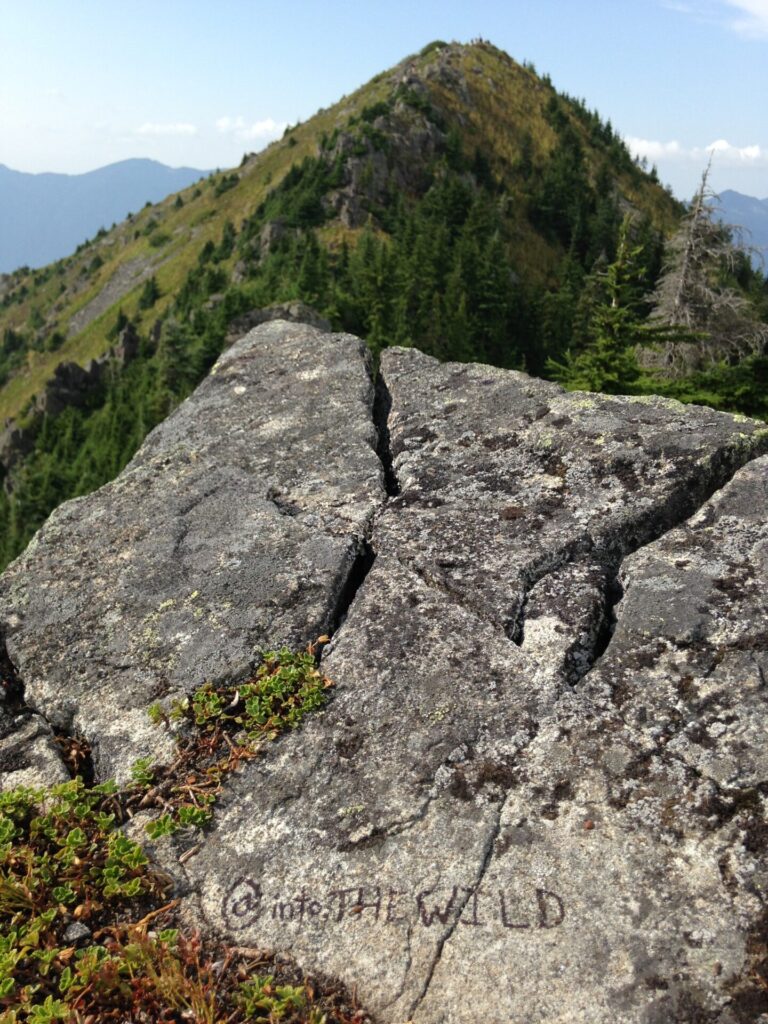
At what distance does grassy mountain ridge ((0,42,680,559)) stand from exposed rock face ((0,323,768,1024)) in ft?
172

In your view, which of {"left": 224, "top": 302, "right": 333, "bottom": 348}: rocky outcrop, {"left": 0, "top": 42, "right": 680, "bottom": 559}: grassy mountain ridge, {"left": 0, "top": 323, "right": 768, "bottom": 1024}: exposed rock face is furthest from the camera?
{"left": 0, "top": 42, "right": 680, "bottom": 559}: grassy mountain ridge

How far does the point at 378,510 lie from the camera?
7770 millimetres

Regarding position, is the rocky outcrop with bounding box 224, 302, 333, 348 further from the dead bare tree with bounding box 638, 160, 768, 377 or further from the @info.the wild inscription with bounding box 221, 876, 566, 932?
the @info.the wild inscription with bounding box 221, 876, 566, 932

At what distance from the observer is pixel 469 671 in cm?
583

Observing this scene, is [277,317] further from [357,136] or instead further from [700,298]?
[357,136]

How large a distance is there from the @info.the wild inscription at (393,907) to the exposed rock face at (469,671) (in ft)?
0.04

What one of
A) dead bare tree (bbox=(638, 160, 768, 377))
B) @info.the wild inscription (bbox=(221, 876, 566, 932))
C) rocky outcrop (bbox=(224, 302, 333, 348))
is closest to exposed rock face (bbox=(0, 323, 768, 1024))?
@info.the wild inscription (bbox=(221, 876, 566, 932))

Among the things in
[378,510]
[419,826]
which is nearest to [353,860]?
[419,826]

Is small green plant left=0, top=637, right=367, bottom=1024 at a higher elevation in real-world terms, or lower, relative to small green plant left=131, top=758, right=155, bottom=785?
lower

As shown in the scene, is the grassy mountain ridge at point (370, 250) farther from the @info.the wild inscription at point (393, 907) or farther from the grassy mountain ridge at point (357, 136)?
the @info.the wild inscription at point (393, 907)

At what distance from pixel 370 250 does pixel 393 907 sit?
78.6 metres

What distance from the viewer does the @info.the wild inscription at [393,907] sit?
4.32m

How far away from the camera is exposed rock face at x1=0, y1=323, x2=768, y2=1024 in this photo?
422 centimetres

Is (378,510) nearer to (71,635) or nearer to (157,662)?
(157,662)
